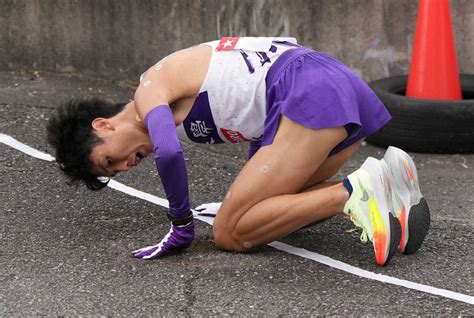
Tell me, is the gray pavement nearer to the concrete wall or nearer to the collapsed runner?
the collapsed runner

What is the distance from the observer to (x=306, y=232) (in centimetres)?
447

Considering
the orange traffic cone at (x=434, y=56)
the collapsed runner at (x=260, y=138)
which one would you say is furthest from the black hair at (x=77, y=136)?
the orange traffic cone at (x=434, y=56)

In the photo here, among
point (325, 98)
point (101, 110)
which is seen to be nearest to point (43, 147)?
point (101, 110)

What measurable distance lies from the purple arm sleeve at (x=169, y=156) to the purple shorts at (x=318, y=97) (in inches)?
16.8

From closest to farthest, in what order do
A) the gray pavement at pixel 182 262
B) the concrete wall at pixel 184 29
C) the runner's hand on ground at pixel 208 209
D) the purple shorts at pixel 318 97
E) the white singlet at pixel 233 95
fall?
the gray pavement at pixel 182 262, the purple shorts at pixel 318 97, the white singlet at pixel 233 95, the runner's hand on ground at pixel 208 209, the concrete wall at pixel 184 29

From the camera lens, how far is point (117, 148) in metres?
4.16

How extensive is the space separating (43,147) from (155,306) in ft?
7.57

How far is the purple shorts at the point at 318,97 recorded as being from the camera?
3.94 metres

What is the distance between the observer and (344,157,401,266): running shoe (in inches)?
151

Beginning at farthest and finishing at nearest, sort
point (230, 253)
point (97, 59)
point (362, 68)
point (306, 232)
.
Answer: point (97, 59)
point (362, 68)
point (306, 232)
point (230, 253)

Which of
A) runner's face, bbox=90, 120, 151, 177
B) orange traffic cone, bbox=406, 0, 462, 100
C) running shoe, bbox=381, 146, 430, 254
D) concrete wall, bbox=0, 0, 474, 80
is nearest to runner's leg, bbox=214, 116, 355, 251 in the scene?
running shoe, bbox=381, 146, 430, 254

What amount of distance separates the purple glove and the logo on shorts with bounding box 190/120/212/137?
0.43 metres

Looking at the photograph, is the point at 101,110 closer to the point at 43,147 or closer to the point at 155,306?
the point at 155,306

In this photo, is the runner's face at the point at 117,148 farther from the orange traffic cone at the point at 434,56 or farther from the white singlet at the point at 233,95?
the orange traffic cone at the point at 434,56
